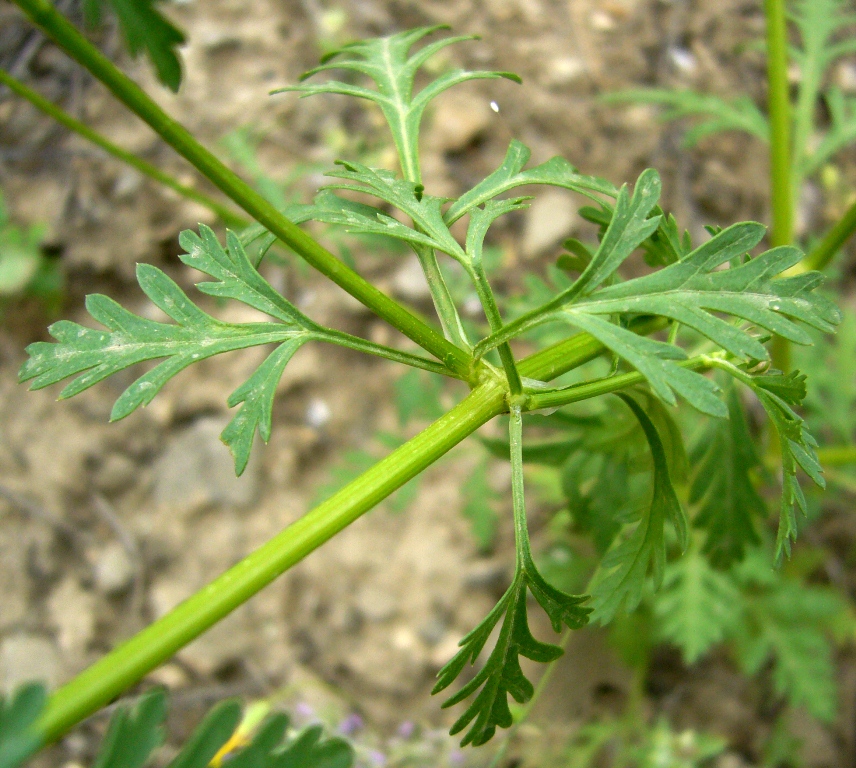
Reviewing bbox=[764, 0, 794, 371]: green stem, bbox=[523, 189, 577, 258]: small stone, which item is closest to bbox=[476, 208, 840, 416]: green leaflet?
bbox=[764, 0, 794, 371]: green stem

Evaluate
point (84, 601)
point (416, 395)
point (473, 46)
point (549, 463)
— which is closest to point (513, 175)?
point (549, 463)

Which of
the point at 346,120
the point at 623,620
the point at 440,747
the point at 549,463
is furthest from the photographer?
the point at 346,120

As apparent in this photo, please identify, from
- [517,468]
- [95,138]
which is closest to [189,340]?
[517,468]

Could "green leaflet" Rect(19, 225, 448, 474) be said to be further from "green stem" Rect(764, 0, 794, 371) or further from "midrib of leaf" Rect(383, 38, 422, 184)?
"green stem" Rect(764, 0, 794, 371)

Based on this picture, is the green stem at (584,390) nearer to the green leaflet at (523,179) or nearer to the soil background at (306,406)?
the green leaflet at (523,179)

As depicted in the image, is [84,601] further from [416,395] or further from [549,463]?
[549,463]
